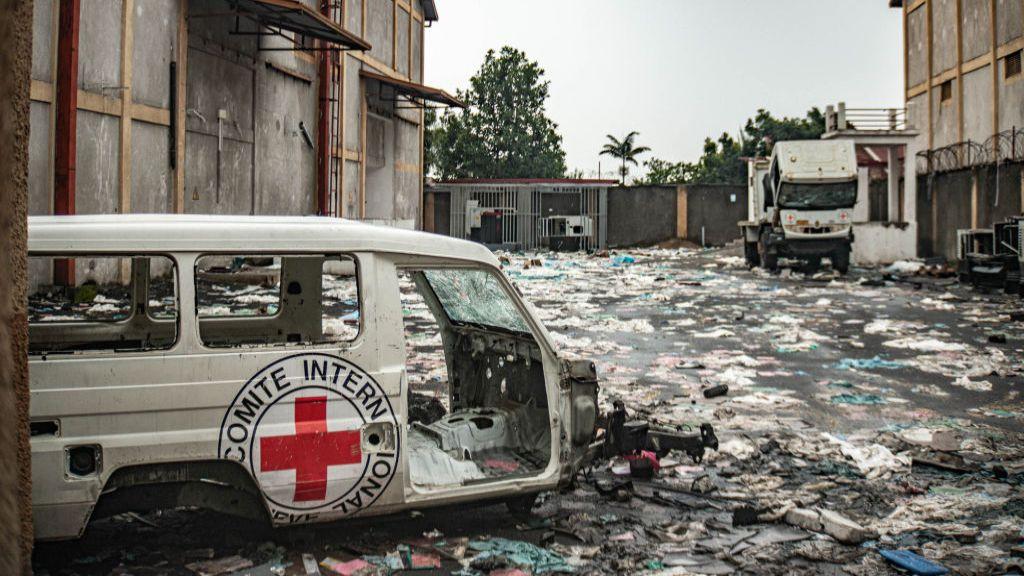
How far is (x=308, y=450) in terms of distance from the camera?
3623mm

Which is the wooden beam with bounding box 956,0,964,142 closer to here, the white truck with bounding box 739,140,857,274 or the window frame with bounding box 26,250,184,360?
the white truck with bounding box 739,140,857,274

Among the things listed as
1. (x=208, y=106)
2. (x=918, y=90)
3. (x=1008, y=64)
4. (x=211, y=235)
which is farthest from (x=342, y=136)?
(x=918, y=90)

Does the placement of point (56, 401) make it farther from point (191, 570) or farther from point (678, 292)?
point (678, 292)

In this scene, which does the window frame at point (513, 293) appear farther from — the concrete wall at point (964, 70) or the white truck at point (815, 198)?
the concrete wall at point (964, 70)

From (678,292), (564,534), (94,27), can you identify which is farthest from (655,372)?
(94,27)

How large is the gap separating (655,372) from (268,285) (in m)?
8.18

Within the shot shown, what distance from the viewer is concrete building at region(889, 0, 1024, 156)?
26672 mm

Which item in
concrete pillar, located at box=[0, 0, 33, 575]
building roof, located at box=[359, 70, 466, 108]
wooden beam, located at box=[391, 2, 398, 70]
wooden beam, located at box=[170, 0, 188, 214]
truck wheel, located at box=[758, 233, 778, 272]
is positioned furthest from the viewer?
wooden beam, located at box=[391, 2, 398, 70]

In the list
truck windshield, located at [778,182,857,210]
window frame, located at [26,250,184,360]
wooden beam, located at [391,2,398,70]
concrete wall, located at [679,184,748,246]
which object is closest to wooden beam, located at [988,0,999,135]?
truck windshield, located at [778,182,857,210]

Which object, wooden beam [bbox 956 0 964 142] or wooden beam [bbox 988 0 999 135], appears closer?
wooden beam [bbox 988 0 999 135]

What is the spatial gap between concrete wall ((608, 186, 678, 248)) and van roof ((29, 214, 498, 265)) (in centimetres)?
3472

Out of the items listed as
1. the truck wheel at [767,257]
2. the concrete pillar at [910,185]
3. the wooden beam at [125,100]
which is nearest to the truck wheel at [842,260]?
the truck wheel at [767,257]

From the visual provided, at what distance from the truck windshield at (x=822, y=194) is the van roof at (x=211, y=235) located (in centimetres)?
1960

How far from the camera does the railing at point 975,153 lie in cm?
2553
